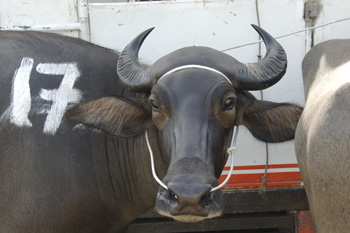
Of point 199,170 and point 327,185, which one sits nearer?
point 327,185

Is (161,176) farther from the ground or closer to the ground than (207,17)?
closer to the ground

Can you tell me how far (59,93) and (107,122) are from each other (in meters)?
0.45

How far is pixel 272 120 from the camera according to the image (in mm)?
3725

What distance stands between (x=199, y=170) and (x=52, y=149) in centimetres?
126

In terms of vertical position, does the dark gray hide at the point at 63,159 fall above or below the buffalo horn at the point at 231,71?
below

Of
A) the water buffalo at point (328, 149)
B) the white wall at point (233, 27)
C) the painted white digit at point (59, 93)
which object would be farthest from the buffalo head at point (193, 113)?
the white wall at point (233, 27)

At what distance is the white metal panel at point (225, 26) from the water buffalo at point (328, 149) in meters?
1.16

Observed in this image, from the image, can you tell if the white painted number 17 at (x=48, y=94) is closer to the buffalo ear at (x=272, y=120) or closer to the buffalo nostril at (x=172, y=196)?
the buffalo nostril at (x=172, y=196)

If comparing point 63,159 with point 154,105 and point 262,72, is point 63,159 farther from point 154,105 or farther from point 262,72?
point 262,72

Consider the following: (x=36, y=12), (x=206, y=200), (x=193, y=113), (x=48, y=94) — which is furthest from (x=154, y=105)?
(x=36, y=12)

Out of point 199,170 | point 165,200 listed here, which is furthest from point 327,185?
point 165,200

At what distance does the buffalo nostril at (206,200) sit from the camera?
2.92 metres

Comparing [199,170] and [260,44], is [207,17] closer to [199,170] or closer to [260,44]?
[260,44]

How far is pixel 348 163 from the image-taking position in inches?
96.4
